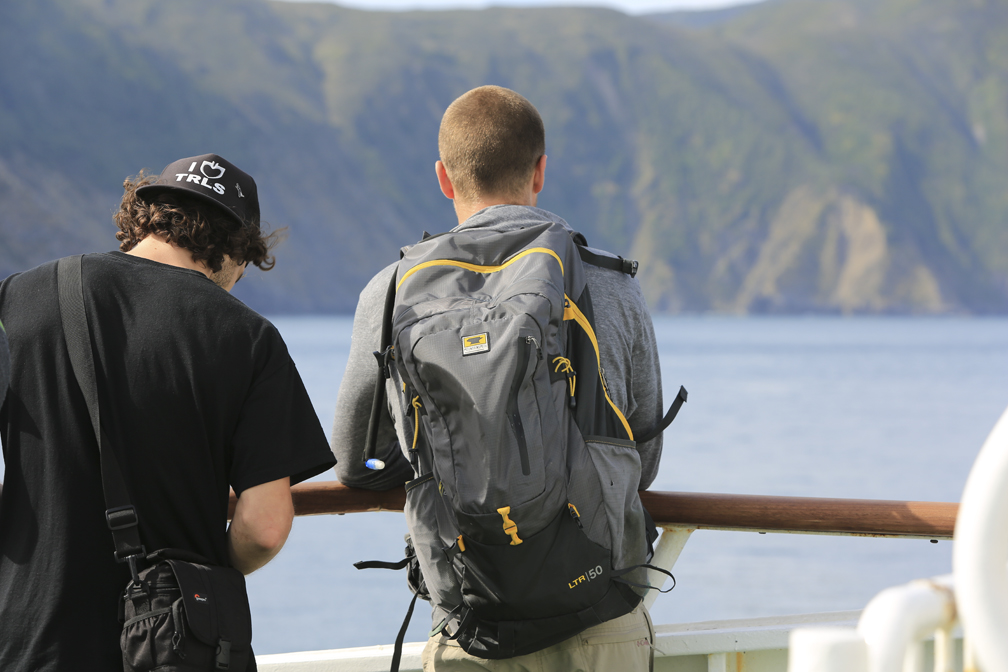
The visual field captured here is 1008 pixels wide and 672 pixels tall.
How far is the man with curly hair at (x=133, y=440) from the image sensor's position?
4.83 feet

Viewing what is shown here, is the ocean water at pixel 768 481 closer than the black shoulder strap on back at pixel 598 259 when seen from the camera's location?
No

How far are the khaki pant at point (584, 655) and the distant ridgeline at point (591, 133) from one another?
301 feet

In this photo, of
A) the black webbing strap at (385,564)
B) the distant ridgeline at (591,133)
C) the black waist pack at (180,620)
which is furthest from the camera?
the distant ridgeline at (591,133)

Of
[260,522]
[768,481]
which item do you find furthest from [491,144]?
[768,481]

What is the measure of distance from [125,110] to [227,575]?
419ft

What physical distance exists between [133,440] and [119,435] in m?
0.02

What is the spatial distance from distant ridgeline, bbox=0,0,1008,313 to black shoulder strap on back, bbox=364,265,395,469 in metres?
91.6

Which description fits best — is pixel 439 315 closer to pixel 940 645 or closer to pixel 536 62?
pixel 940 645

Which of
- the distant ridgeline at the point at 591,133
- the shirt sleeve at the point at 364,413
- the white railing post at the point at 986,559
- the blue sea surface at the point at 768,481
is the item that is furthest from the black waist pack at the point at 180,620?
the distant ridgeline at the point at 591,133

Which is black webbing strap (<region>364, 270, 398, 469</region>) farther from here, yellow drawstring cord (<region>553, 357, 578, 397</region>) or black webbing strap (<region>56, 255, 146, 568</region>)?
black webbing strap (<region>56, 255, 146, 568</region>)

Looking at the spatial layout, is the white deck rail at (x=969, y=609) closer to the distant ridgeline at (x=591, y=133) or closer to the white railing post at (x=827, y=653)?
the white railing post at (x=827, y=653)

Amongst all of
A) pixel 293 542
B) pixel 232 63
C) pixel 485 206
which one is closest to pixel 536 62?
pixel 232 63

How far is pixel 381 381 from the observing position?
5.86 ft

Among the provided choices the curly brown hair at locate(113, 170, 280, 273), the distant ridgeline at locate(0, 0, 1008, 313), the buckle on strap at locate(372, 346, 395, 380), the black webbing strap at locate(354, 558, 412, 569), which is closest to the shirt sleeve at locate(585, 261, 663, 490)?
the buckle on strap at locate(372, 346, 395, 380)
